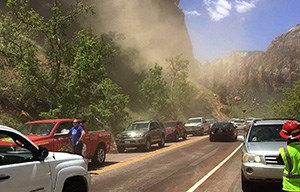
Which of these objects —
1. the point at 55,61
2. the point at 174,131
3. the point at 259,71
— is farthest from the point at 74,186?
the point at 259,71

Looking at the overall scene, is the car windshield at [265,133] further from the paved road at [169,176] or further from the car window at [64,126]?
the car window at [64,126]

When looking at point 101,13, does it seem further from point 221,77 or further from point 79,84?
point 221,77

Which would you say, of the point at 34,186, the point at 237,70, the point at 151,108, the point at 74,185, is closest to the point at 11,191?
the point at 34,186

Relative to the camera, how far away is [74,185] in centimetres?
575

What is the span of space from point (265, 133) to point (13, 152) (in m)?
6.89

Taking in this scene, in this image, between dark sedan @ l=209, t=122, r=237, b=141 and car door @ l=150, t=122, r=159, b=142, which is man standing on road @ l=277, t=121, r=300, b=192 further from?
dark sedan @ l=209, t=122, r=237, b=141

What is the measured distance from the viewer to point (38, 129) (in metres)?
11.9

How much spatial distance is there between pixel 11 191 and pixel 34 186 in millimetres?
432

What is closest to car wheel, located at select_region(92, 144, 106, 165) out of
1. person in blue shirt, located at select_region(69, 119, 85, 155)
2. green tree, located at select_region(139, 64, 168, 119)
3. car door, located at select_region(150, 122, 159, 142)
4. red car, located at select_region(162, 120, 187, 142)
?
person in blue shirt, located at select_region(69, 119, 85, 155)

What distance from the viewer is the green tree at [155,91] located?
43.5 meters

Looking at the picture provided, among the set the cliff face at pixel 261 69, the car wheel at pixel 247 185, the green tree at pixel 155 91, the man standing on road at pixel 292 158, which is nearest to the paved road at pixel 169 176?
the car wheel at pixel 247 185

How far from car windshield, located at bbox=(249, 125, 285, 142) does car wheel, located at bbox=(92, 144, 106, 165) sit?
6.31 metres

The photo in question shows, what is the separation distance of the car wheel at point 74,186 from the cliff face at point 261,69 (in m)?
119

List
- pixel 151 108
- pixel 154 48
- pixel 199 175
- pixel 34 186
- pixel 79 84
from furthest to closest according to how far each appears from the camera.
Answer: pixel 154 48 < pixel 151 108 < pixel 79 84 < pixel 199 175 < pixel 34 186
